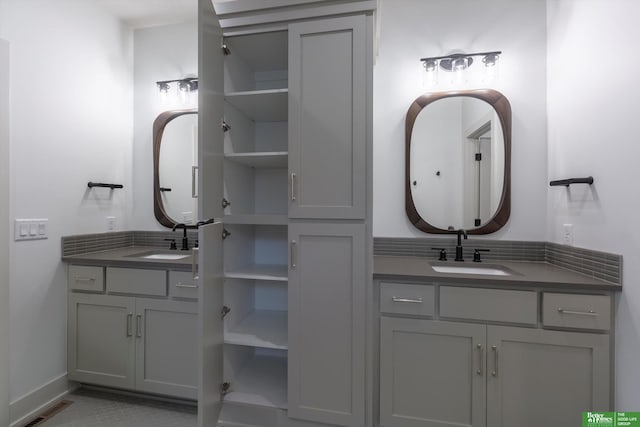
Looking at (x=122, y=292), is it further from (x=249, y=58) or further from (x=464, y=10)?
(x=464, y=10)

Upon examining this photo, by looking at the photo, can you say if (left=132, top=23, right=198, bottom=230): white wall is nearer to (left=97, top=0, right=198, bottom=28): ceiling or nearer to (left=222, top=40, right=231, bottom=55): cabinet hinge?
(left=97, top=0, right=198, bottom=28): ceiling

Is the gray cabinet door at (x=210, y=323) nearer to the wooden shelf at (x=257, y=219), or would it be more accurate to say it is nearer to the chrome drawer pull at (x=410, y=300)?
the wooden shelf at (x=257, y=219)

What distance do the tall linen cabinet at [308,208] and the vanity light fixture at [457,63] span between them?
74 cm

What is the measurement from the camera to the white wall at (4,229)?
1.65 meters

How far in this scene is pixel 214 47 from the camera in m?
1.47

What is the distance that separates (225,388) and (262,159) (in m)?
1.32

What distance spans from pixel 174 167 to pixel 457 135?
2.19m

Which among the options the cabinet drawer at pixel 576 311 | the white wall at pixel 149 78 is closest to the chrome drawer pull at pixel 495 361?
the cabinet drawer at pixel 576 311

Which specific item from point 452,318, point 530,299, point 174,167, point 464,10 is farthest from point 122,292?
point 464,10

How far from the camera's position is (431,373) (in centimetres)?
149

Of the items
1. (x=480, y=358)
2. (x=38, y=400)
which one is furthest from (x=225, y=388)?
(x=480, y=358)

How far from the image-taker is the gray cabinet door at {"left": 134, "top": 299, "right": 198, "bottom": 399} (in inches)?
72.7

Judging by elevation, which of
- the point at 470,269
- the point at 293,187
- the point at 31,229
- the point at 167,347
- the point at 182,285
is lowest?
the point at 167,347

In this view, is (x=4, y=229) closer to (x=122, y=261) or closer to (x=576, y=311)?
(x=122, y=261)
